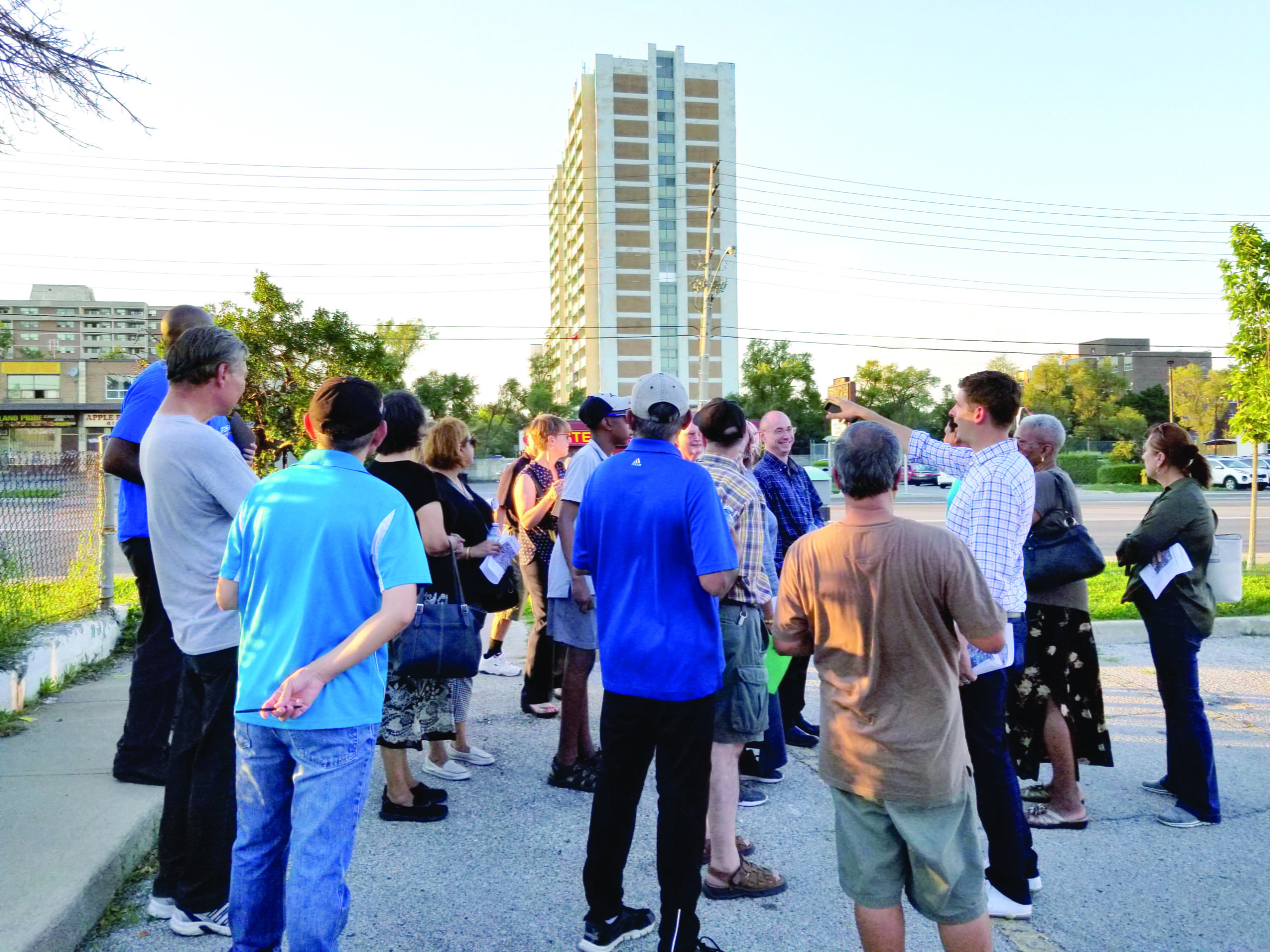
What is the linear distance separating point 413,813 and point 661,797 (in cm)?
175

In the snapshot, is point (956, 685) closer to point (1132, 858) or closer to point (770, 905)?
point (770, 905)

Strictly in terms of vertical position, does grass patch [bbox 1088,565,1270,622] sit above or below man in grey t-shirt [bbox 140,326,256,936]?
below

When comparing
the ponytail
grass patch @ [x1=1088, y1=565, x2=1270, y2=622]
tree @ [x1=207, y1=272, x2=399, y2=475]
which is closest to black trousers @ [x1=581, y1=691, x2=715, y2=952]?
the ponytail

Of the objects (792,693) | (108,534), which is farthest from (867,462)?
(108,534)

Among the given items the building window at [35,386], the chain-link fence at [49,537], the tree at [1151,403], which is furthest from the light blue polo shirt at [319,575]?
the building window at [35,386]

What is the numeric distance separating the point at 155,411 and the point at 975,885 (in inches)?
148

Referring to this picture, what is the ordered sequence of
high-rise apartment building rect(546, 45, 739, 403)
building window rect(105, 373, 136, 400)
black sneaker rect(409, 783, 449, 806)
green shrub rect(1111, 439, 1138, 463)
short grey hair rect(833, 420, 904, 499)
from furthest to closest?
high-rise apartment building rect(546, 45, 739, 403)
building window rect(105, 373, 136, 400)
green shrub rect(1111, 439, 1138, 463)
black sneaker rect(409, 783, 449, 806)
short grey hair rect(833, 420, 904, 499)

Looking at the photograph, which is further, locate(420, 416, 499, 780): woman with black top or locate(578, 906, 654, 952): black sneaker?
locate(420, 416, 499, 780): woman with black top

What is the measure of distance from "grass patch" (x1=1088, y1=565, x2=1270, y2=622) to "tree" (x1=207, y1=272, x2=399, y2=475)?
1358cm

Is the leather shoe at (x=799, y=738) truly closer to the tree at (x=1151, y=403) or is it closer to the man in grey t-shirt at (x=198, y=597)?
the man in grey t-shirt at (x=198, y=597)

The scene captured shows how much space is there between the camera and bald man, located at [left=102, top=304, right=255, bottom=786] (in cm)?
396

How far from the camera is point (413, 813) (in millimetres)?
4383

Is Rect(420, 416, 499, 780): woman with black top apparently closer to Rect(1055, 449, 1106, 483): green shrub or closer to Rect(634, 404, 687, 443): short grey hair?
Rect(634, 404, 687, 443): short grey hair

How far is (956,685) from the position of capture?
8.65 feet
